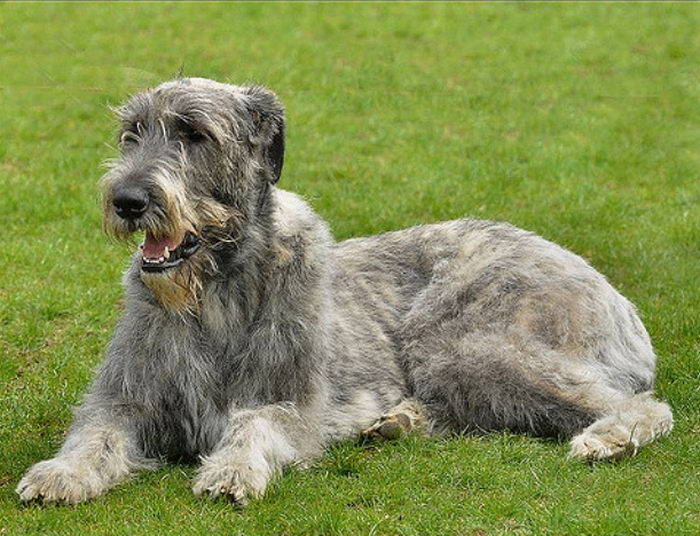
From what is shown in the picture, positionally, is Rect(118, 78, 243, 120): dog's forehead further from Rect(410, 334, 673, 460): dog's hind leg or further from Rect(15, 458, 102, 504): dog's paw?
Rect(410, 334, 673, 460): dog's hind leg

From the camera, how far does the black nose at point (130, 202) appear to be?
6.83 meters

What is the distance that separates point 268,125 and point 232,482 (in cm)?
221

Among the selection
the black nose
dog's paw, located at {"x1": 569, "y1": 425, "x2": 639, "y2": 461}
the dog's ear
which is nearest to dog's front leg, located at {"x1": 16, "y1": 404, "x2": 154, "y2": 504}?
the black nose

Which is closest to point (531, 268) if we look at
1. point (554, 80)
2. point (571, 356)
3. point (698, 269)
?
point (571, 356)

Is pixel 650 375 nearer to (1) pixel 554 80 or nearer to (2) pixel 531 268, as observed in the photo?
(2) pixel 531 268

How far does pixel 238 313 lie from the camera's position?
7602mm

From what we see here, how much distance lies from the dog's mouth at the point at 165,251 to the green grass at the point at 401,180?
48.6 inches

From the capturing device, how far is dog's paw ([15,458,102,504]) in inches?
267

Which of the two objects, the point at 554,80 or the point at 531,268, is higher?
the point at 531,268

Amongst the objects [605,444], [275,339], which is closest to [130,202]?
[275,339]

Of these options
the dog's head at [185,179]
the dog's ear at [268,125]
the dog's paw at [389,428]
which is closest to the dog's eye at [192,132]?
the dog's head at [185,179]

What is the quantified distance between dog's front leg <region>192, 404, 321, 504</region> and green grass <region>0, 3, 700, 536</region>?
126 mm

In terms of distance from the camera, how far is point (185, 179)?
23.4 ft

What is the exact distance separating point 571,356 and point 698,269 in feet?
14.0
